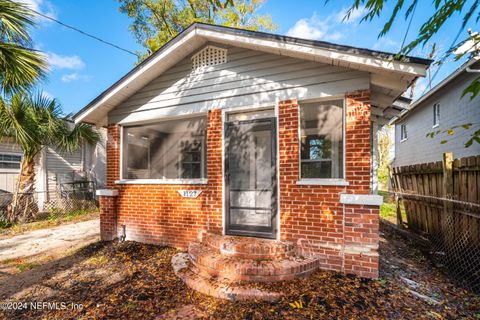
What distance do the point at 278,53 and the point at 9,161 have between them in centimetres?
1255

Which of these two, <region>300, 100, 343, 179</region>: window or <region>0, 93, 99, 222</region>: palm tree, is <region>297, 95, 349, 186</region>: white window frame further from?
<region>0, 93, 99, 222</region>: palm tree

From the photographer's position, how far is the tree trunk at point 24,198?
8352 millimetres

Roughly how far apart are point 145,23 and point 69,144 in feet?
25.1

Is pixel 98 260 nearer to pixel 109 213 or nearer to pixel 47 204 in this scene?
pixel 109 213

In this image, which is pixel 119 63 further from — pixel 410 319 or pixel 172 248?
pixel 410 319

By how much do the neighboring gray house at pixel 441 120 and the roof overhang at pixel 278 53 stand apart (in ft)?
9.18

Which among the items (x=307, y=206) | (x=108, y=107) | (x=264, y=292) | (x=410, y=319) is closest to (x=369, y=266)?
(x=410, y=319)

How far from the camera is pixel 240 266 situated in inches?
135

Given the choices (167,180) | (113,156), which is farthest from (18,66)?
(167,180)

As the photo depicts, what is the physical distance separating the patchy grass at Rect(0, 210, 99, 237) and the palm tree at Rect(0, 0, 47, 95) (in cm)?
479

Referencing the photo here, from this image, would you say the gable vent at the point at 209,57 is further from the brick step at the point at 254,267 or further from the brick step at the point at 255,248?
the brick step at the point at 254,267

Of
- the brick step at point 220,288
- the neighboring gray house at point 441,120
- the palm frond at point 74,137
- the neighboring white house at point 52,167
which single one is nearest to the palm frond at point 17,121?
the palm frond at point 74,137

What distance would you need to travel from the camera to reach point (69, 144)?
9227mm

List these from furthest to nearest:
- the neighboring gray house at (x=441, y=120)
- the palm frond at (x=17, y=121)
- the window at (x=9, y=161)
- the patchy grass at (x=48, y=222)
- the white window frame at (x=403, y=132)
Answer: the white window frame at (x=403, y=132) < the window at (x=9, y=161) < the neighboring gray house at (x=441, y=120) < the patchy grass at (x=48, y=222) < the palm frond at (x=17, y=121)
